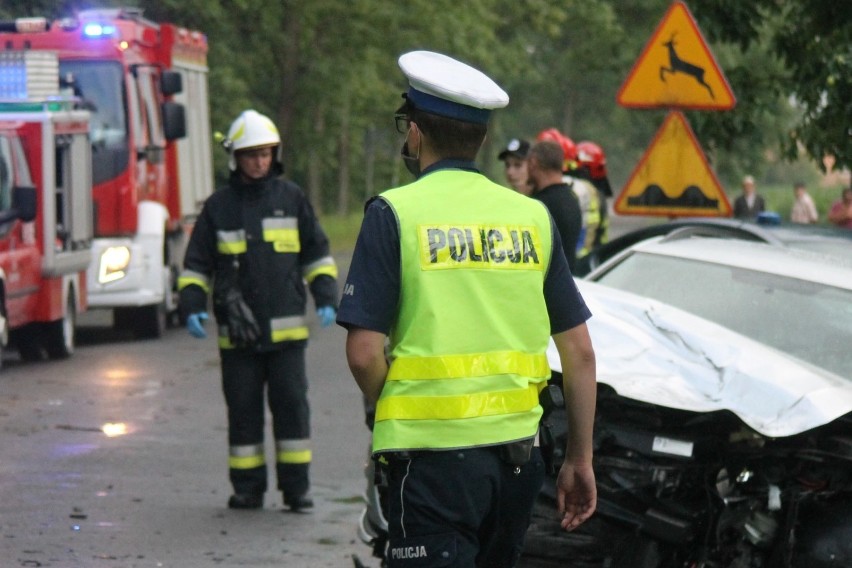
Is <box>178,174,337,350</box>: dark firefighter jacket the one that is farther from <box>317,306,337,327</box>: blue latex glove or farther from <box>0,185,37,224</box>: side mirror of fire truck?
<box>0,185,37,224</box>: side mirror of fire truck

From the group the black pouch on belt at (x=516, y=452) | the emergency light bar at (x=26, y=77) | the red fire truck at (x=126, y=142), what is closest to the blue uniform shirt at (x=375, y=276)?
the black pouch on belt at (x=516, y=452)

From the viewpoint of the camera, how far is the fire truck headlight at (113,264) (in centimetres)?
1777

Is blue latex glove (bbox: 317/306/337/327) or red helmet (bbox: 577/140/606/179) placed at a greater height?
red helmet (bbox: 577/140/606/179)

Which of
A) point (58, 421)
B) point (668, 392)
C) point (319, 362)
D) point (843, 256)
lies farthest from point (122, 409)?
point (668, 392)

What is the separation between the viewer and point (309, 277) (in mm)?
9031

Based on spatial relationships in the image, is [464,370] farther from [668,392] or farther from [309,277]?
[309,277]

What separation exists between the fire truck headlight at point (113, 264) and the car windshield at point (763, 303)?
10.4 m

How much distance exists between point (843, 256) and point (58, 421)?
535 centimetres

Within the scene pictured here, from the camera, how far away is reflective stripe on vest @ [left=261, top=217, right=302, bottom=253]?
29.0ft

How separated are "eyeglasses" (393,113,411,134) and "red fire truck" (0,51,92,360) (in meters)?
10.1

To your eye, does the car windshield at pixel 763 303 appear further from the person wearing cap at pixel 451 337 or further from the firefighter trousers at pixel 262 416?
the person wearing cap at pixel 451 337

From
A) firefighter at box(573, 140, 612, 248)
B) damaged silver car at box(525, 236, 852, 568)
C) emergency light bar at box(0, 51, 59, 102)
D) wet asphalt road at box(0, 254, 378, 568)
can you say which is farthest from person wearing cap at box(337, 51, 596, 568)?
emergency light bar at box(0, 51, 59, 102)

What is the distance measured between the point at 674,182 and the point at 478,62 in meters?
33.5

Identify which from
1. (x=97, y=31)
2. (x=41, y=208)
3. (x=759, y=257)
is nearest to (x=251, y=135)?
(x=759, y=257)
